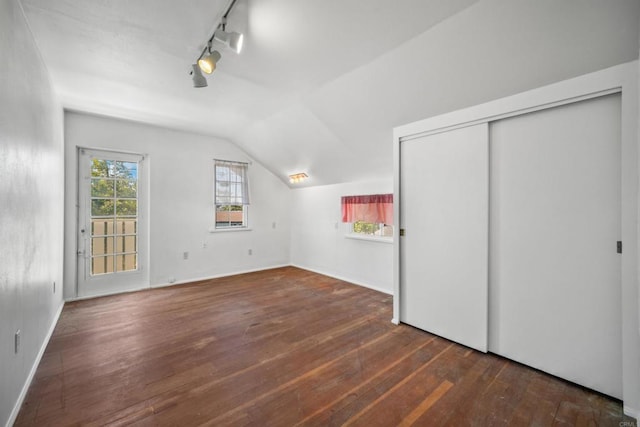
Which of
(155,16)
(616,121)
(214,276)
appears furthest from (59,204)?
(616,121)

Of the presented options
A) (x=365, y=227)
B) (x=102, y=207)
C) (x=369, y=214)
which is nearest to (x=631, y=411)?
(x=369, y=214)

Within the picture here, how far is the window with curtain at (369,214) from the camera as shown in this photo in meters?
4.32

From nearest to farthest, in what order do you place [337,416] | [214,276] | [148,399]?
[337,416], [148,399], [214,276]

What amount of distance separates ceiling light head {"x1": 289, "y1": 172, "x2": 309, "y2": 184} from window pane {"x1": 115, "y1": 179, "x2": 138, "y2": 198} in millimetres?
2683

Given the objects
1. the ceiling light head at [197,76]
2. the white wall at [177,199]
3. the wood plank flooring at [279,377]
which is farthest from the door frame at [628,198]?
the white wall at [177,199]

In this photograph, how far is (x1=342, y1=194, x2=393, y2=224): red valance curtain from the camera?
4.30 meters

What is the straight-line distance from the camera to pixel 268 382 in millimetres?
2049

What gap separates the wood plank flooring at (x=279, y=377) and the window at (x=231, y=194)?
2.31 m

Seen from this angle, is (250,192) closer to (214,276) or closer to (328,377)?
(214,276)

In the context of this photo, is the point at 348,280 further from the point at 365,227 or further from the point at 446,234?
the point at 446,234

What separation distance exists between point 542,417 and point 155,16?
12.2ft

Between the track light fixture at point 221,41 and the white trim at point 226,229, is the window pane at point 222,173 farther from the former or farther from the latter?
the track light fixture at point 221,41

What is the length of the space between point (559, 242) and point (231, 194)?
4888 millimetres

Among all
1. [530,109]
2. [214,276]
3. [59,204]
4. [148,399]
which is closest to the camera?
[148,399]
